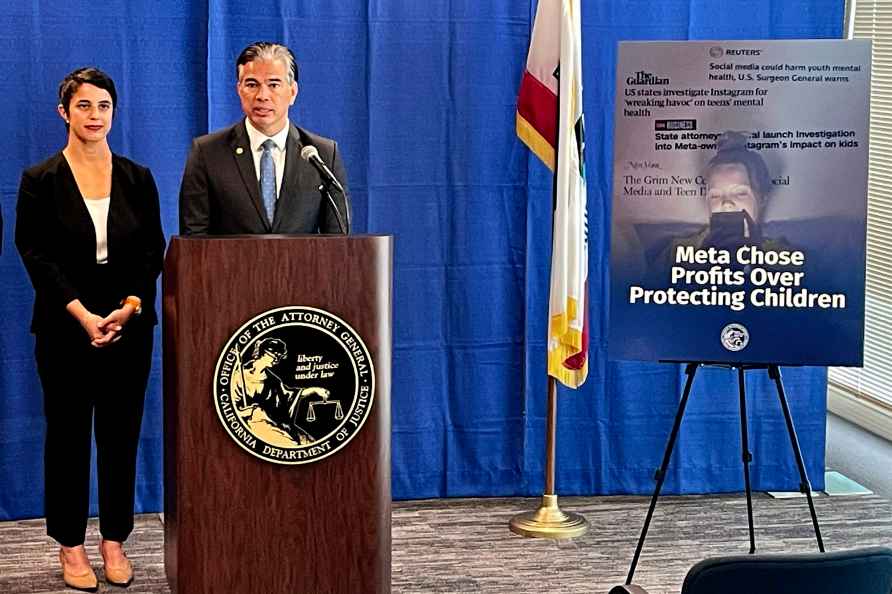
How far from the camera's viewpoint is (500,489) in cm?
529

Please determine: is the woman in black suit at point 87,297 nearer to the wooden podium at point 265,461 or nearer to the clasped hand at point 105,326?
the clasped hand at point 105,326

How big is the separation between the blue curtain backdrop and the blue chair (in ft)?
10.6

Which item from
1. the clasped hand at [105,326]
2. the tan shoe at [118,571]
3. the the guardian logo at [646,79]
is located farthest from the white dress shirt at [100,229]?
the the guardian logo at [646,79]

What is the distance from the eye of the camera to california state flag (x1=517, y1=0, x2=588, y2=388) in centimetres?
467

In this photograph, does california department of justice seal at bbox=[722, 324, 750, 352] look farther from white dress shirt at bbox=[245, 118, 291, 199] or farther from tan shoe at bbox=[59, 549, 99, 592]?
tan shoe at bbox=[59, 549, 99, 592]

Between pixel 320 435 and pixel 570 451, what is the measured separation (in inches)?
86.4

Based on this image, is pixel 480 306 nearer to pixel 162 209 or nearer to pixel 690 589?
pixel 162 209

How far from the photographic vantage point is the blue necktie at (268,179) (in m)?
3.97

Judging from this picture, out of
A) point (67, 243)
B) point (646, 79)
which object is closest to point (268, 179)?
point (67, 243)

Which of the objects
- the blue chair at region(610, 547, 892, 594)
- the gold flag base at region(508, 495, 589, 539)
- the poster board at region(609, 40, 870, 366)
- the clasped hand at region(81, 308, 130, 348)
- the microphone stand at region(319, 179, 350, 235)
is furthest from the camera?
the gold flag base at region(508, 495, 589, 539)

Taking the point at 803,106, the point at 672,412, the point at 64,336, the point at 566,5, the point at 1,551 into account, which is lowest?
the point at 1,551

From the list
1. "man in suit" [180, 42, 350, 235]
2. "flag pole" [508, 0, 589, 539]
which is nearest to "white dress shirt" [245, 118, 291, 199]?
"man in suit" [180, 42, 350, 235]

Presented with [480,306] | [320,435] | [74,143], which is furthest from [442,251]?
[320,435]

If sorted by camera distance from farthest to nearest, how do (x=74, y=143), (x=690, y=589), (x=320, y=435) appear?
(x=74, y=143), (x=320, y=435), (x=690, y=589)
